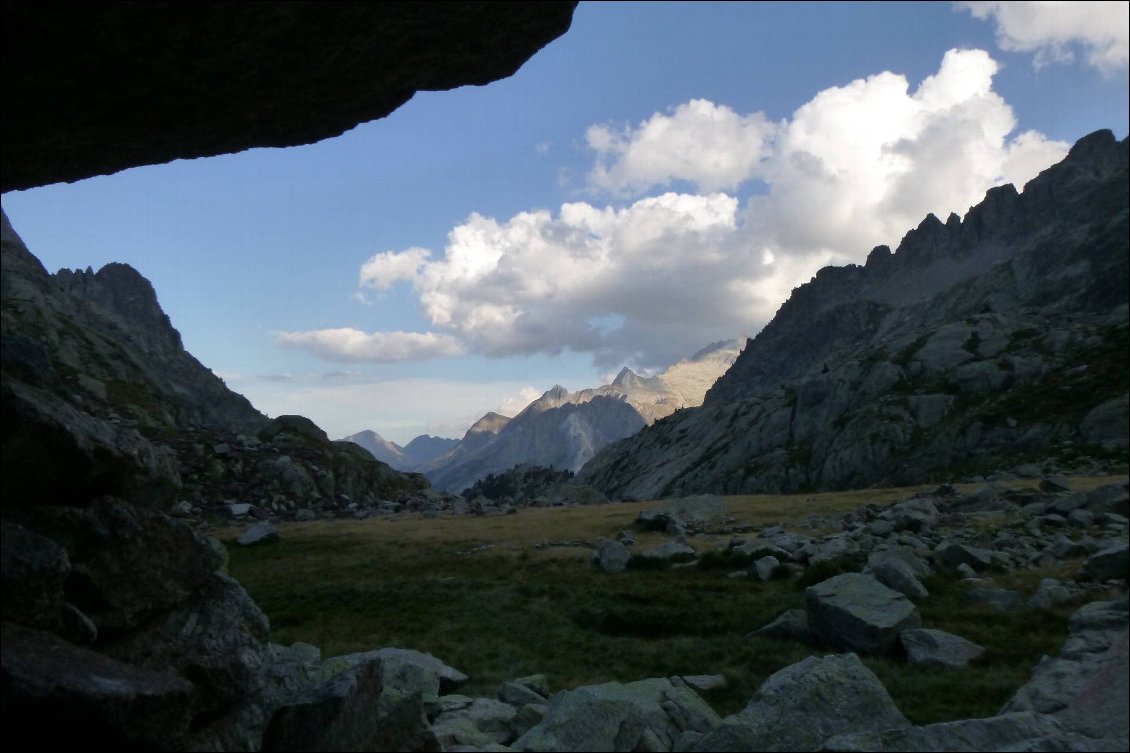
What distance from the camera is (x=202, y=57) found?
8.62m

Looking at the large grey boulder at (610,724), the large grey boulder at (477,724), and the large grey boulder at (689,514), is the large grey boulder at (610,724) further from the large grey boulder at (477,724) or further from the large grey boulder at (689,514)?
the large grey boulder at (689,514)

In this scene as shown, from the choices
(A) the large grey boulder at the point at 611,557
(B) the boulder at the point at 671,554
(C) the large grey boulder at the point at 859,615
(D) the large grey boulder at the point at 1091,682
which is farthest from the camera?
(B) the boulder at the point at 671,554

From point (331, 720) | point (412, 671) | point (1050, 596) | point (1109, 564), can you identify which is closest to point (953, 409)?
point (1109, 564)

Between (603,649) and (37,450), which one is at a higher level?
(37,450)

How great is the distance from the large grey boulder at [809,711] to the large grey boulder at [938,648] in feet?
16.7

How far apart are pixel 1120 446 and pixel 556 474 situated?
137 m

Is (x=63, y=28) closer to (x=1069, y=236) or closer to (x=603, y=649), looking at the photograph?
(x=603, y=649)

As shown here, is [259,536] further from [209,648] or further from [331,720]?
[331,720]

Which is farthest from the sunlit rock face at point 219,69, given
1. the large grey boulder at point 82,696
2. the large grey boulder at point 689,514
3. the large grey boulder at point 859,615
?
the large grey boulder at point 689,514

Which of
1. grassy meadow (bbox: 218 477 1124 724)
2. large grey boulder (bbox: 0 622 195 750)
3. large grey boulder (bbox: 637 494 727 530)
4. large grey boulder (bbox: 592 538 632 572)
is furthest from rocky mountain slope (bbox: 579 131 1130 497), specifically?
large grey boulder (bbox: 0 622 195 750)

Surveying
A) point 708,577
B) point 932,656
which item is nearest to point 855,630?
point 932,656

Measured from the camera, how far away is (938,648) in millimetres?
16938

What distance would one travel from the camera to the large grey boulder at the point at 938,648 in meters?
16.6

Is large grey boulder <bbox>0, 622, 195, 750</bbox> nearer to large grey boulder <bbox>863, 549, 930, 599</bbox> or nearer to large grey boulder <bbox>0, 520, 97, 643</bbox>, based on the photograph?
large grey boulder <bbox>0, 520, 97, 643</bbox>
